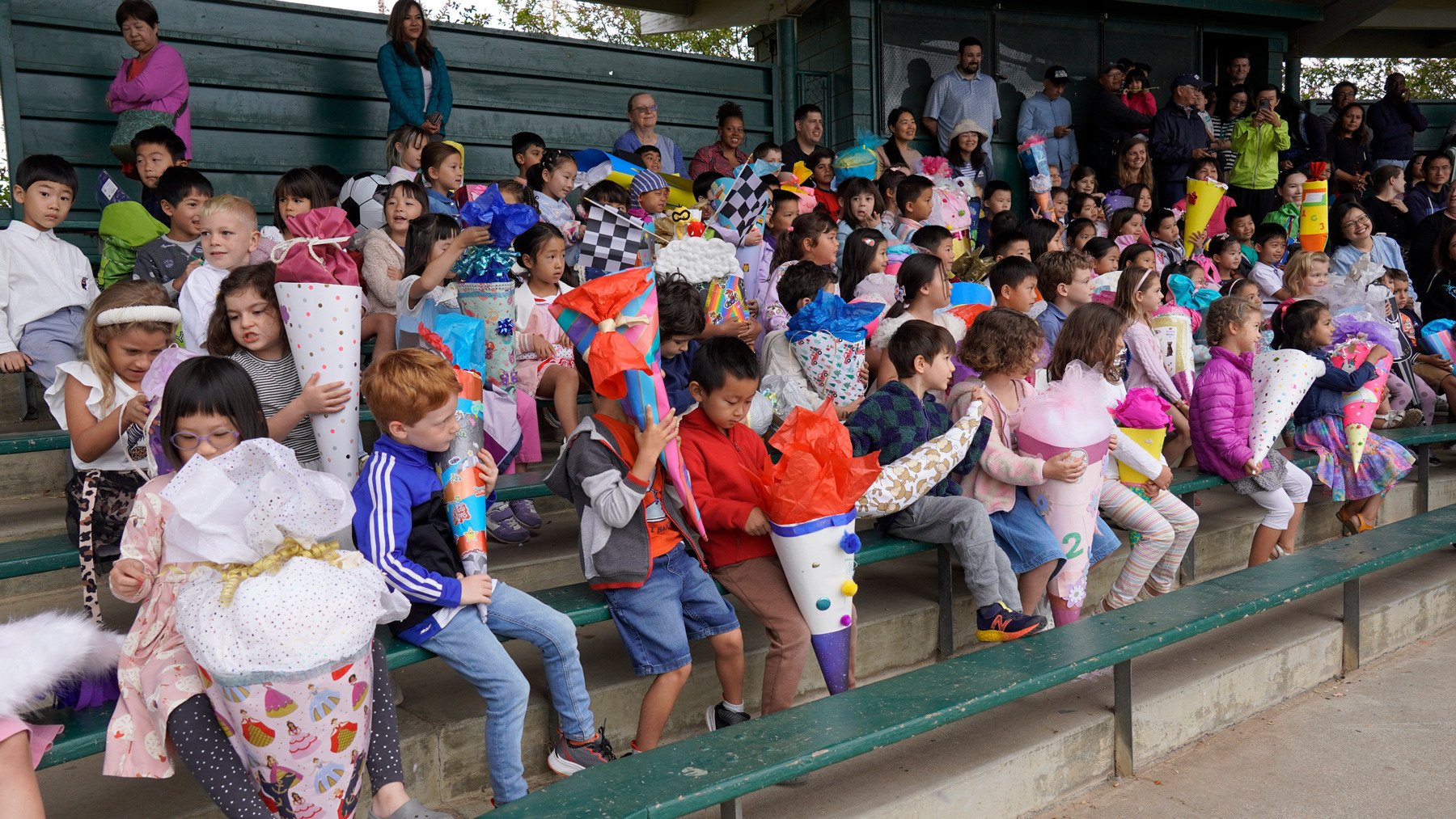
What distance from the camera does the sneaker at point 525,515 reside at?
406cm

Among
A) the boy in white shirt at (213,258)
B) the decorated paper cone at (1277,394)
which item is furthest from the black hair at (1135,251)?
the boy in white shirt at (213,258)

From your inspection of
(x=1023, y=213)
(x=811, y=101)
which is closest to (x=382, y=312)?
(x=811, y=101)

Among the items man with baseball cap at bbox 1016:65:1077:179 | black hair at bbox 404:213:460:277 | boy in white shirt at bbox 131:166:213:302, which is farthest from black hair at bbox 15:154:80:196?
man with baseball cap at bbox 1016:65:1077:179

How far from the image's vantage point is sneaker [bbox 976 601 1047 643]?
3.51 m

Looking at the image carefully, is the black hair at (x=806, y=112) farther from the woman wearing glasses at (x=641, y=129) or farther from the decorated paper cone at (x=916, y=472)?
the decorated paper cone at (x=916, y=472)

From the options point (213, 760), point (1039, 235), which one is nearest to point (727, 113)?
point (1039, 235)

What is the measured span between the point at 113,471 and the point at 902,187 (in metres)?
5.26

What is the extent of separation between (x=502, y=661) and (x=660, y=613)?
50 centimetres

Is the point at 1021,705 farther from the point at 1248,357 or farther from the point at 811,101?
the point at 811,101

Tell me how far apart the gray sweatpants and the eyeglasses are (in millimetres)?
2118

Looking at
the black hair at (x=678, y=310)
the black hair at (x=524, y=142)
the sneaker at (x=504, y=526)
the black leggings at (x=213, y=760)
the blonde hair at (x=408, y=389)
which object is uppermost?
the black hair at (x=524, y=142)

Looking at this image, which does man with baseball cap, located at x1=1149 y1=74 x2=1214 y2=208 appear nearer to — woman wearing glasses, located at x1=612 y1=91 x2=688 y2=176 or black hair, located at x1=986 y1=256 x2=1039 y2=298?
woman wearing glasses, located at x1=612 y1=91 x2=688 y2=176

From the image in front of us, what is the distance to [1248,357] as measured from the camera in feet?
16.9

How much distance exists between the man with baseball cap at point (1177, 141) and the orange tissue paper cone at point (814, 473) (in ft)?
26.3
